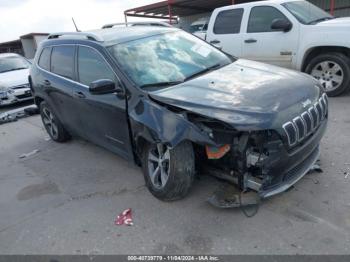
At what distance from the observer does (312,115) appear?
3162 millimetres

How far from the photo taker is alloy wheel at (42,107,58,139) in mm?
5868

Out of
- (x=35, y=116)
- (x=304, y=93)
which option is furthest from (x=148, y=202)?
(x=35, y=116)

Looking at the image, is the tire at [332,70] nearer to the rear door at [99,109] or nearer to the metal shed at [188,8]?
the rear door at [99,109]

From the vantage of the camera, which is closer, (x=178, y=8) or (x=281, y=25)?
(x=281, y=25)

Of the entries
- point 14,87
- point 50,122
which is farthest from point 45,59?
point 14,87

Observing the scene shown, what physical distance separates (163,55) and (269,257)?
2.55 metres

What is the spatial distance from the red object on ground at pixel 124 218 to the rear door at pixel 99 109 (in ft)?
Result: 2.32

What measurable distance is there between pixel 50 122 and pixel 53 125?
6.5 inches

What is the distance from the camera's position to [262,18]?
7051 millimetres

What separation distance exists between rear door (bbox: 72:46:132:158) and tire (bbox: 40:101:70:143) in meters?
1.08

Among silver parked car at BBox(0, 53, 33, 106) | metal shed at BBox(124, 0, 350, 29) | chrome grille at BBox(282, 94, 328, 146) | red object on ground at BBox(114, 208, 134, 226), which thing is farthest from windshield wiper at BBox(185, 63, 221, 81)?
metal shed at BBox(124, 0, 350, 29)

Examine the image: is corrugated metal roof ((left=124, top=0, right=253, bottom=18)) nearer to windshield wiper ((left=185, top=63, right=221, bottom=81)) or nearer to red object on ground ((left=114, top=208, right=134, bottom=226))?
windshield wiper ((left=185, top=63, right=221, bottom=81))

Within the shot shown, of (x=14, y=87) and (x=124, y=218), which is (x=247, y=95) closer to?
(x=124, y=218)

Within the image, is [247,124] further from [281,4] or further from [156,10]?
[156,10]
